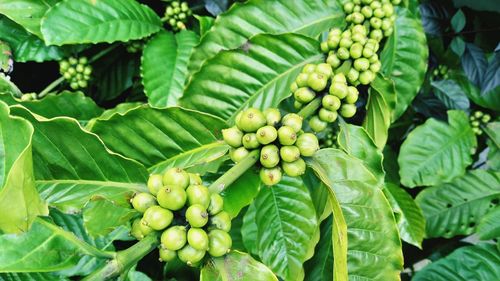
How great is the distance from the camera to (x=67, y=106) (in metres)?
1.16

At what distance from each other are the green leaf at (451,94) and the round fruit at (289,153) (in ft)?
2.93

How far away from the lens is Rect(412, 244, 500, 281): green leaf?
1342mm

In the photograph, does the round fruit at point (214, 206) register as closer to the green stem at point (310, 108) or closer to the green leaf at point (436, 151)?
the green stem at point (310, 108)

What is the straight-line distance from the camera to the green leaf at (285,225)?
1.09 m

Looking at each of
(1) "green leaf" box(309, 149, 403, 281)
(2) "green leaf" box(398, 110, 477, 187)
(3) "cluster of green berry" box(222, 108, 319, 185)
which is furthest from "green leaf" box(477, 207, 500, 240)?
(3) "cluster of green berry" box(222, 108, 319, 185)

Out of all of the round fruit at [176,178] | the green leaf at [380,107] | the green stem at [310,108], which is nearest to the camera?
the round fruit at [176,178]

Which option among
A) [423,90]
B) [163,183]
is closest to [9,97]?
[163,183]

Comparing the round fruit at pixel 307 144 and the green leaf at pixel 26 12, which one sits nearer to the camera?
the round fruit at pixel 307 144

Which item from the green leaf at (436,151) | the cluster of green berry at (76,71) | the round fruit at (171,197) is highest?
the round fruit at (171,197)

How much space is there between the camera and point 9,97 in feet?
2.94

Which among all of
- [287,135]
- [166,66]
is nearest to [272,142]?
[287,135]

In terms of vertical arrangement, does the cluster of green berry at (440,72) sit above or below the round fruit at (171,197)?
below

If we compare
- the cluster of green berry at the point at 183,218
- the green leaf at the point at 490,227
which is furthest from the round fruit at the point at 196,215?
the green leaf at the point at 490,227

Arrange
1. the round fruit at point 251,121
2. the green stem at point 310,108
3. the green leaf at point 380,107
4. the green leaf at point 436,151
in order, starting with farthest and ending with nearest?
the green leaf at point 436,151, the green leaf at point 380,107, the green stem at point 310,108, the round fruit at point 251,121
